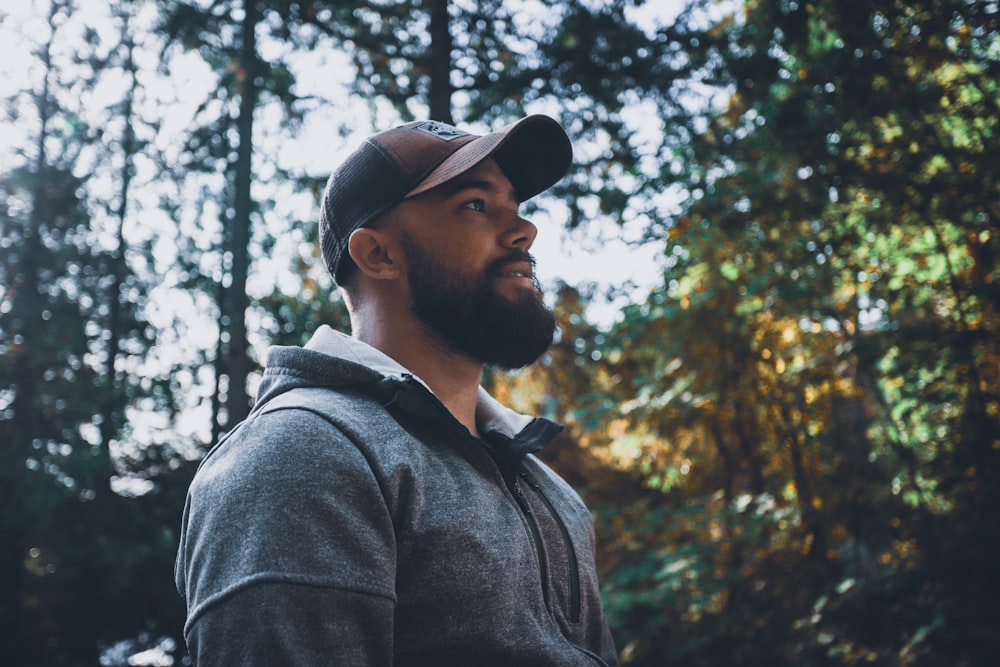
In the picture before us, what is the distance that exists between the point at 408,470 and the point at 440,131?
113 cm

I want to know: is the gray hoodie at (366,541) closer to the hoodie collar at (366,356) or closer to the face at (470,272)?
the hoodie collar at (366,356)

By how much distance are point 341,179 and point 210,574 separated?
4.17 ft

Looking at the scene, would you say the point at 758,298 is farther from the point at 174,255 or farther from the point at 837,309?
the point at 174,255

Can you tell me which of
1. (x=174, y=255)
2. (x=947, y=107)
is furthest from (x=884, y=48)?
(x=174, y=255)

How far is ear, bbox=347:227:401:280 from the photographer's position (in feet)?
7.35

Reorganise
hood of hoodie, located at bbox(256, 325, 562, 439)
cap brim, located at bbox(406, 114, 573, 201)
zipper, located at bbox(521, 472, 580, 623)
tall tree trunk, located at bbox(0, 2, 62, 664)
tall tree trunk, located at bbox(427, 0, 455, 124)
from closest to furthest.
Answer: hood of hoodie, located at bbox(256, 325, 562, 439) → zipper, located at bbox(521, 472, 580, 623) → cap brim, located at bbox(406, 114, 573, 201) → tall tree trunk, located at bbox(427, 0, 455, 124) → tall tree trunk, located at bbox(0, 2, 62, 664)

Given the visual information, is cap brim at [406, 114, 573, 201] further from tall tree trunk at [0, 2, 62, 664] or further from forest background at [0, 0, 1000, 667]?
tall tree trunk at [0, 2, 62, 664]

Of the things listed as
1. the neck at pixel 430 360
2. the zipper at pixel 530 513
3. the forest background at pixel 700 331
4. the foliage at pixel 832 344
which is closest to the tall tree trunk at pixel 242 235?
the forest background at pixel 700 331

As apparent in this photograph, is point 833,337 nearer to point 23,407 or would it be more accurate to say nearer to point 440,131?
point 440,131

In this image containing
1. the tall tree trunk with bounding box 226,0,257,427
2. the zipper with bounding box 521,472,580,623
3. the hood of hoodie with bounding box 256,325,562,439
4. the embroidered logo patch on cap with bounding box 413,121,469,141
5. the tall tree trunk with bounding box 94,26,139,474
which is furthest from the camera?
the tall tree trunk with bounding box 94,26,139,474

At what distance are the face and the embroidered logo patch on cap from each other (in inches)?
5.4

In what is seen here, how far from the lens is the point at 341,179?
7.51ft

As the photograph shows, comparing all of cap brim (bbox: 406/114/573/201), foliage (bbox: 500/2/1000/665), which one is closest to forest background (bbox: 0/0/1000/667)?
foliage (bbox: 500/2/1000/665)

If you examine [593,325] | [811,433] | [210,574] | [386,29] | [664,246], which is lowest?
[811,433]
